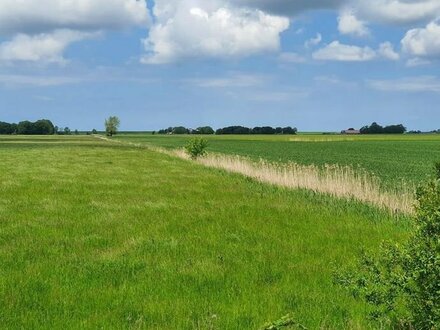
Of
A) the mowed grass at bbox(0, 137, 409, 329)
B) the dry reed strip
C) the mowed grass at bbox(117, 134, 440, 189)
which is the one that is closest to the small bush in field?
the mowed grass at bbox(117, 134, 440, 189)

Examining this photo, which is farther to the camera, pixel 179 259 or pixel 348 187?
pixel 348 187

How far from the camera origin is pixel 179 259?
9.85 m

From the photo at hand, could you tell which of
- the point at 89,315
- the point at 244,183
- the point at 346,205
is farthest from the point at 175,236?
the point at 244,183

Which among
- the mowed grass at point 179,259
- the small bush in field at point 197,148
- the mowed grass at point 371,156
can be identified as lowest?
the mowed grass at point 371,156

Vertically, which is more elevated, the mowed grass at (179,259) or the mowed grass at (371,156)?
the mowed grass at (179,259)

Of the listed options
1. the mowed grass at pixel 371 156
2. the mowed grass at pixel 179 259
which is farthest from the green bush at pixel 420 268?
the mowed grass at pixel 371 156

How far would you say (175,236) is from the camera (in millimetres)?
12070

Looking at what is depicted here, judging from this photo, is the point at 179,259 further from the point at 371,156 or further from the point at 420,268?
the point at 371,156

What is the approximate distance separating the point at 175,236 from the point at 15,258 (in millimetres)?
3581

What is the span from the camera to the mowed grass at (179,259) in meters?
6.91

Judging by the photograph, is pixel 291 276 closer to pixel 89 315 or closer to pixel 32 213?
pixel 89 315

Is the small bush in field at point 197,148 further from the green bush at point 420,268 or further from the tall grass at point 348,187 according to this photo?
the green bush at point 420,268

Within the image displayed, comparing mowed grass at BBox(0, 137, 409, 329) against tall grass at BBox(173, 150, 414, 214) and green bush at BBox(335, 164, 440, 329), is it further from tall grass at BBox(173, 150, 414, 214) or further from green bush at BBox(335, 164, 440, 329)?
green bush at BBox(335, 164, 440, 329)

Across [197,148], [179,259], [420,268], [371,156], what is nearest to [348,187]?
[179,259]
